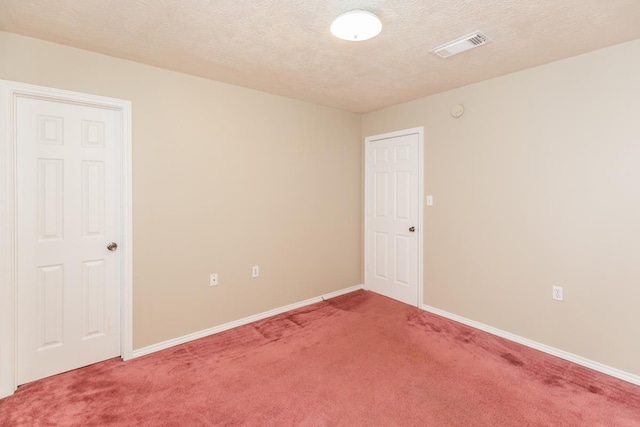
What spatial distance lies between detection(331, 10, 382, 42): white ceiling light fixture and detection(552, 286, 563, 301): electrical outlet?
2469 millimetres

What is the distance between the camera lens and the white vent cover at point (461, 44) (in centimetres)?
212

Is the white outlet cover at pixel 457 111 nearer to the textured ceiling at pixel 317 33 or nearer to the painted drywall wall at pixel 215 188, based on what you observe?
the textured ceiling at pixel 317 33

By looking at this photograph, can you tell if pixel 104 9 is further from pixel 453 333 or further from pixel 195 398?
pixel 453 333

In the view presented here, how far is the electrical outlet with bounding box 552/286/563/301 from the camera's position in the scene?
2570 mm

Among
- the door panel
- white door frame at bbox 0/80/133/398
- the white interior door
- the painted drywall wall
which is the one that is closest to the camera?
white door frame at bbox 0/80/133/398

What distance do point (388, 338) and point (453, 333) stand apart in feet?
2.14

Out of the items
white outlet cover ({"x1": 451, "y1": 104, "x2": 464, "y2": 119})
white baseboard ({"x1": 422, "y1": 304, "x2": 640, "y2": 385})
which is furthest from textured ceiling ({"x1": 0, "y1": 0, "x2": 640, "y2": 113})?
white baseboard ({"x1": 422, "y1": 304, "x2": 640, "y2": 385})

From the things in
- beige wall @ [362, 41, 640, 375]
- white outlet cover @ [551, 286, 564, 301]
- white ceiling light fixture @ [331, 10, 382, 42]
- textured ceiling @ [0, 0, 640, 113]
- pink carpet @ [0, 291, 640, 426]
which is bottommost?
pink carpet @ [0, 291, 640, 426]

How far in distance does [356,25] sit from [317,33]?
0.32 meters

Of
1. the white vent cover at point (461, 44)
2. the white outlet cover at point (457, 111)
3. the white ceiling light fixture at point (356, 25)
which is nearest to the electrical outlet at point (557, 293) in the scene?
the white outlet cover at point (457, 111)

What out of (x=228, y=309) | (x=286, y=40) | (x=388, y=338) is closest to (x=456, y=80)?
(x=286, y=40)

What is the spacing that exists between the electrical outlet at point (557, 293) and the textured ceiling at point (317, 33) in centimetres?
187

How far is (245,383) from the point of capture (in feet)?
7.28

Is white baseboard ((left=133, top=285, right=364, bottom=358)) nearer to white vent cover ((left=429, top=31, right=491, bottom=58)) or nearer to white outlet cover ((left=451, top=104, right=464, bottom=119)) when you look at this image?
white outlet cover ((left=451, top=104, right=464, bottom=119))
